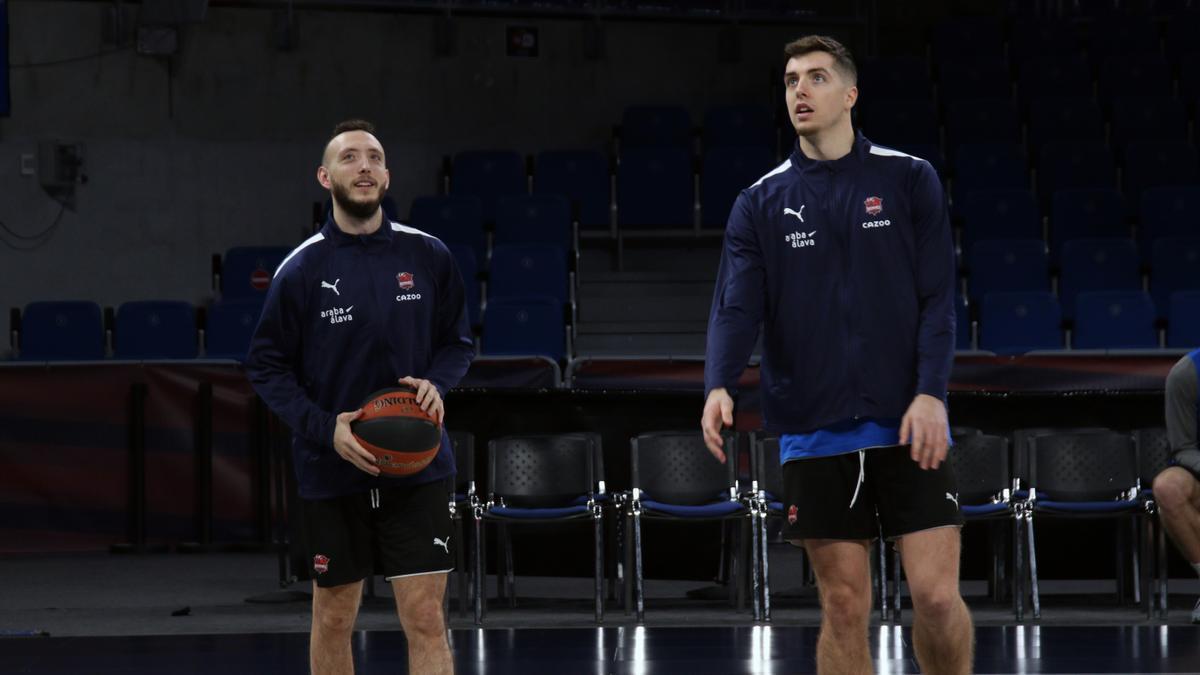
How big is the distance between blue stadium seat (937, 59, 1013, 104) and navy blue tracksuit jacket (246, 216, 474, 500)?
961 centimetres

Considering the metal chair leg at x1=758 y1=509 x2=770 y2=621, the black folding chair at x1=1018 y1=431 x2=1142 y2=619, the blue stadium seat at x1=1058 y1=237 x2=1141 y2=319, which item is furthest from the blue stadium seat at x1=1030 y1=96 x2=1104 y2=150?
the metal chair leg at x1=758 y1=509 x2=770 y2=621

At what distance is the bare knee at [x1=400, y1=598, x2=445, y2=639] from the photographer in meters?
4.17

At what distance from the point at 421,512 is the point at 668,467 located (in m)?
3.39

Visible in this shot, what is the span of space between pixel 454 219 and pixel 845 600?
26.8 ft

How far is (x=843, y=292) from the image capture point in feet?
12.6

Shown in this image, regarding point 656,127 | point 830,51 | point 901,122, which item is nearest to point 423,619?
point 830,51

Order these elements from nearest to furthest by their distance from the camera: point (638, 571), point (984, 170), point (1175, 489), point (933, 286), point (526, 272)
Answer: point (933, 286) < point (1175, 489) < point (638, 571) < point (526, 272) < point (984, 170)

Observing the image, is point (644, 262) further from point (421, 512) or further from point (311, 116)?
point (421, 512)

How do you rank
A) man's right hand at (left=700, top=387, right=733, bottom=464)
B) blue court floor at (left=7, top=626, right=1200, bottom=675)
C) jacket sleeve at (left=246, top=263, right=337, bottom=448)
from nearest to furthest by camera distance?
1. man's right hand at (left=700, top=387, right=733, bottom=464)
2. jacket sleeve at (left=246, top=263, right=337, bottom=448)
3. blue court floor at (left=7, top=626, right=1200, bottom=675)

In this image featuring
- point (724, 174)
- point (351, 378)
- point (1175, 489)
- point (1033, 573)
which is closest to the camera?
point (351, 378)

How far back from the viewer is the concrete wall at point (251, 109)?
12.8m

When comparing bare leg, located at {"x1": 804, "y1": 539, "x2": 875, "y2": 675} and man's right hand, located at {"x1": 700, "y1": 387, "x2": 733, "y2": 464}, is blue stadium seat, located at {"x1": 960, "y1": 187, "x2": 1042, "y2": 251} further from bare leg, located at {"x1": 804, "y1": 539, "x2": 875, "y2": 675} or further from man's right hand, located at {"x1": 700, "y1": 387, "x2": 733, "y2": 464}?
man's right hand, located at {"x1": 700, "y1": 387, "x2": 733, "y2": 464}

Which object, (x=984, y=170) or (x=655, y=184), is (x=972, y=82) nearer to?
(x=984, y=170)

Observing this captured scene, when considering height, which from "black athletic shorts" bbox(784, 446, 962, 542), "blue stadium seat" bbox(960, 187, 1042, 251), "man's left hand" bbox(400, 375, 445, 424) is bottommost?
Result: "black athletic shorts" bbox(784, 446, 962, 542)
